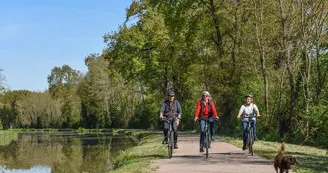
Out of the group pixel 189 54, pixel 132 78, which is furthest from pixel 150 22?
pixel 189 54

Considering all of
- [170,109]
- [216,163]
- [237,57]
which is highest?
[237,57]

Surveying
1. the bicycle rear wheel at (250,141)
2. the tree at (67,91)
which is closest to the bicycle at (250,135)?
the bicycle rear wheel at (250,141)

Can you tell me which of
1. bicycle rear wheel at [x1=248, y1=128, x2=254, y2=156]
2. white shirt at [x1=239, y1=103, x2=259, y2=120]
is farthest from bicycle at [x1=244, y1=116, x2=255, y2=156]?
white shirt at [x1=239, y1=103, x2=259, y2=120]

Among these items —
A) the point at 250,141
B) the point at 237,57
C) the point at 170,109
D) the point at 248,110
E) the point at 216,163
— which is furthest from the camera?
the point at 237,57

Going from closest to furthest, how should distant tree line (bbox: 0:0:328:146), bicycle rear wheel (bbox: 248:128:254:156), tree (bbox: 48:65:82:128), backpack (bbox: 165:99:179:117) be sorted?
backpack (bbox: 165:99:179:117) < bicycle rear wheel (bbox: 248:128:254:156) < distant tree line (bbox: 0:0:328:146) < tree (bbox: 48:65:82:128)

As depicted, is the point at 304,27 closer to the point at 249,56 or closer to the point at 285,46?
the point at 285,46

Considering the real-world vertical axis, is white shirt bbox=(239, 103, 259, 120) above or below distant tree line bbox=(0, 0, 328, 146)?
below

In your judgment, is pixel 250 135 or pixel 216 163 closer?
pixel 216 163

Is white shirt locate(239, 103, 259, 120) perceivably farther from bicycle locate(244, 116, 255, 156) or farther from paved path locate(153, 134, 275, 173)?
paved path locate(153, 134, 275, 173)

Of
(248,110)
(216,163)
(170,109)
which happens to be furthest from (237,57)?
(216,163)

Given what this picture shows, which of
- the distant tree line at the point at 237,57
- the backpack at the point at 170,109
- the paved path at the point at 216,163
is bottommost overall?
the paved path at the point at 216,163

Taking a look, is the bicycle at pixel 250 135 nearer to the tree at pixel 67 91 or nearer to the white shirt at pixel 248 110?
the white shirt at pixel 248 110

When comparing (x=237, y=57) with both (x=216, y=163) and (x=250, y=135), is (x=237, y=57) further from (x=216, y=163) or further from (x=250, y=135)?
(x=216, y=163)

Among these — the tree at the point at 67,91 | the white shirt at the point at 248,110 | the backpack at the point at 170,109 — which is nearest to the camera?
the backpack at the point at 170,109
